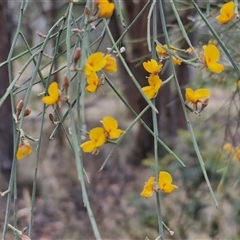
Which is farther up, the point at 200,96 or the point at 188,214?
the point at 200,96

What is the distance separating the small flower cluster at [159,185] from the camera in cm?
50

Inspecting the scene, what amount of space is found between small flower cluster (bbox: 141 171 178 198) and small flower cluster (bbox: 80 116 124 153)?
0.25ft

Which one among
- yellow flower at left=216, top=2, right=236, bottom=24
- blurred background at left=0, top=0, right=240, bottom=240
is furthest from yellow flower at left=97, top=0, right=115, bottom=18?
blurred background at left=0, top=0, right=240, bottom=240

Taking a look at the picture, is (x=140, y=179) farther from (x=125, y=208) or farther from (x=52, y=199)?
(x=52, y=199)

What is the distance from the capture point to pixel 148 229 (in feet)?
7.24

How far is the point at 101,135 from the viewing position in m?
0.46

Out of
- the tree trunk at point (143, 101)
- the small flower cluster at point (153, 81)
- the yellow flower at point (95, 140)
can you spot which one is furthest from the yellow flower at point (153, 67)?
the tree trunk at point (143, 101)

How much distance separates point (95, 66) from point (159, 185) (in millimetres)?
171

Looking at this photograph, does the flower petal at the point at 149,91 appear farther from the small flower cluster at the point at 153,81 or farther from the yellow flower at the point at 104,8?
the yellow flower at the point at 104,8

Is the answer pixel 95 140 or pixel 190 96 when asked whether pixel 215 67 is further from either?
pixel 95 140

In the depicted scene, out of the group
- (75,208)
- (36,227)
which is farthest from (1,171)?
(75,208)

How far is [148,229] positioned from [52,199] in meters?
0.84

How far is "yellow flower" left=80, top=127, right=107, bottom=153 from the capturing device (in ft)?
1.49

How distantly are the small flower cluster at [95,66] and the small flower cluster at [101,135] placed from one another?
1.7 inches
